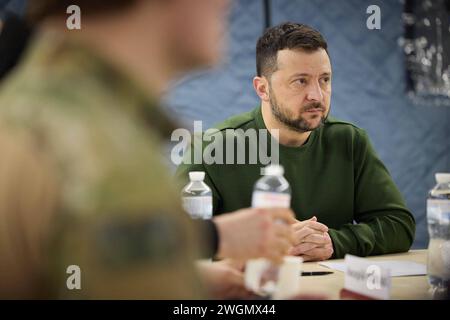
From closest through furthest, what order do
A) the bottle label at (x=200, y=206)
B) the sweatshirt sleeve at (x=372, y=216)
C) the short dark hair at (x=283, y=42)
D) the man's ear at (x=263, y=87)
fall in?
the bottle label at (x=200, y=206), the sweatshirt sleeve at (x=372, y=216), the short dark hair at (x=283, y=42), the man's ear at (x=263, y=87)

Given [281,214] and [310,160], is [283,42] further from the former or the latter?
[281,214]

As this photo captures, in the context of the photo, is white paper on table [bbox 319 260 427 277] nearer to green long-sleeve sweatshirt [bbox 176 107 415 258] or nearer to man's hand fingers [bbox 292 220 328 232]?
man's hand fingers [bbox 292 220 328 232]

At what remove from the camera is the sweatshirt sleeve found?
1.44m

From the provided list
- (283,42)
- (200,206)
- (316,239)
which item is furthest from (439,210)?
(283,42)

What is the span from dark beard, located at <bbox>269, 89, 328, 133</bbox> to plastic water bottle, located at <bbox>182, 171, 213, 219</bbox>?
32 centimetres

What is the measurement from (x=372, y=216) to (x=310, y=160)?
0.24 meters

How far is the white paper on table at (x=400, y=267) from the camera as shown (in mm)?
1156

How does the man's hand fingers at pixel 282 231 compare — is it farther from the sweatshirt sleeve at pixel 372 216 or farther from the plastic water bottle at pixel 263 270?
the sweatshirt sleeve at pixel 372 216

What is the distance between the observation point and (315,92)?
1.60 meters

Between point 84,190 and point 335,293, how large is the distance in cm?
73

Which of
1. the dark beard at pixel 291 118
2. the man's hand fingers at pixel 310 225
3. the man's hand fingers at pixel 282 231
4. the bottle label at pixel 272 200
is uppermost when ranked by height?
the dark beard at pixel 291 118

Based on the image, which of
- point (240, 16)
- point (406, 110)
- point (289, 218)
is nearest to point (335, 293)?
point (289, 218)

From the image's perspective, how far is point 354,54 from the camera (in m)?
2.42

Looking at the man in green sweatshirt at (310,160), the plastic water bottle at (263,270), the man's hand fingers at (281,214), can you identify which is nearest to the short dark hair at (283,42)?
the man in green sweatshirt at (310,160)
